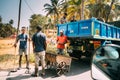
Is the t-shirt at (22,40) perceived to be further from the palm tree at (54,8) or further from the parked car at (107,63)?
the palm tree at (54,8)

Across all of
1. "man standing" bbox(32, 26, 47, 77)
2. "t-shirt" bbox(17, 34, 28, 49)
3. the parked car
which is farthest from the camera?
"t-shirt" bbox(17, 34, 28, 49)

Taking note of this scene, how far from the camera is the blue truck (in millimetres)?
8375

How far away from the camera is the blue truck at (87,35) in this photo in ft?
27.5

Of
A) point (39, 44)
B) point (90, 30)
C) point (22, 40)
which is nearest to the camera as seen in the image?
point (39, 44)

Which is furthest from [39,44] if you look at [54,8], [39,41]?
[54,8]

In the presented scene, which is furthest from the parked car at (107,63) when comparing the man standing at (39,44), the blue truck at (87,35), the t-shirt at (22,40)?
the t-shirt at (22,40)

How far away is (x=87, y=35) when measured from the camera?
8398 mm

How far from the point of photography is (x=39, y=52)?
7211mm

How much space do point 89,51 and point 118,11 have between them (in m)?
30.8

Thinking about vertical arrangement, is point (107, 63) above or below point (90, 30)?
below

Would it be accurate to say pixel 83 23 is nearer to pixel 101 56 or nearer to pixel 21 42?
pixel 21 42

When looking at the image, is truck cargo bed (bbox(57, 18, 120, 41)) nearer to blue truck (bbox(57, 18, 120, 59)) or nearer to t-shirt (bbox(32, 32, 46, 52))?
blue truck (bbox(57, 18, 120, 59))

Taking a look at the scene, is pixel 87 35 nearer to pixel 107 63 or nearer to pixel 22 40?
pixel 22 40

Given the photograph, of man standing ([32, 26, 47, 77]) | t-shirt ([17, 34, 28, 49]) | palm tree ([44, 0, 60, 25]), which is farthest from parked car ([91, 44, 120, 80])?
palm tree ([44, 0, 60, 25])
